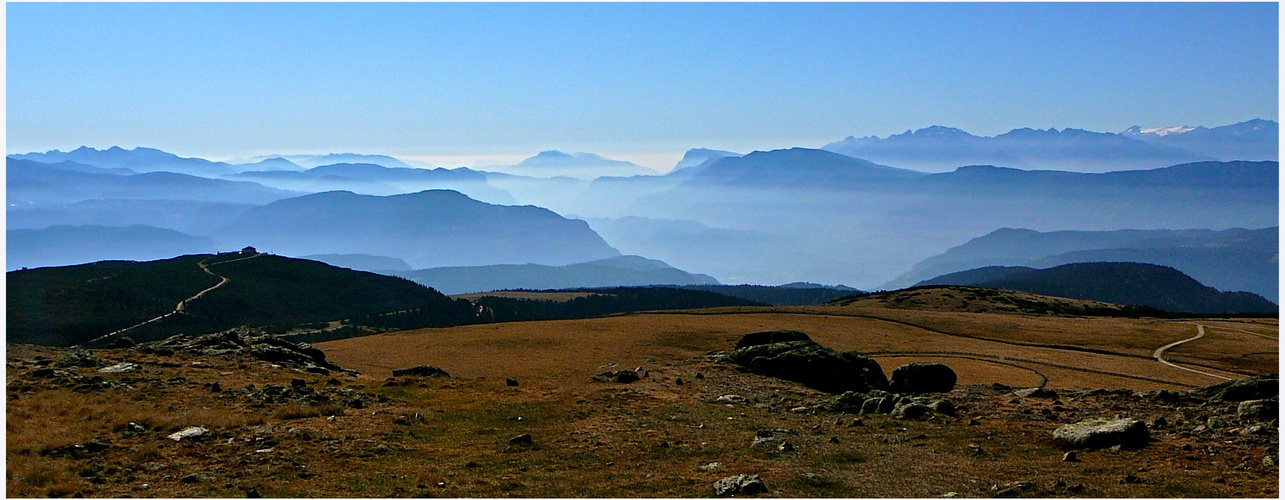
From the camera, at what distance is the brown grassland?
15289 millimetres

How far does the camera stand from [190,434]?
1859 cm

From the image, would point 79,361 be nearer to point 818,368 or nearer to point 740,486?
point 740,486

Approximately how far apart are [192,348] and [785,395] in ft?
70.4

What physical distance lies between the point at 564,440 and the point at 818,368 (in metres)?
13.3

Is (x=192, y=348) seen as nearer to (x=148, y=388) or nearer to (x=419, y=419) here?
(x=148, y=388)

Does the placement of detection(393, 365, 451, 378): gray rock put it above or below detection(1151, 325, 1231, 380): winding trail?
above

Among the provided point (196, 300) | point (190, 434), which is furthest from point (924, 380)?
point (196, 300)

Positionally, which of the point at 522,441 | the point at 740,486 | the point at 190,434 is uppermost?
the point at 190,434

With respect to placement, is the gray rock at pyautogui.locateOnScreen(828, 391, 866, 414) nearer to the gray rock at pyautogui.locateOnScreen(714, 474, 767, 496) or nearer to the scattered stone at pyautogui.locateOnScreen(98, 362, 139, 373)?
the gray rock at pyautogui.locateOnScreen(714, 474, 767, 496)

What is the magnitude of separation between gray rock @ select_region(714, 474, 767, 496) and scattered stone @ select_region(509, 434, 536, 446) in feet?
17.7

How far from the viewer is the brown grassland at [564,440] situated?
1529 centimetres

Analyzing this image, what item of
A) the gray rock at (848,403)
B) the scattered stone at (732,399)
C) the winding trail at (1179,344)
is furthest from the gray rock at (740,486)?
the winding trail at (1179,344)

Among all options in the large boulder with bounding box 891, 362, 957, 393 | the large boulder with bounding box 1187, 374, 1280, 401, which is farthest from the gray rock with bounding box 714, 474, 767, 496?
the large boulder with bounding box 1187, 374, 1280, 401

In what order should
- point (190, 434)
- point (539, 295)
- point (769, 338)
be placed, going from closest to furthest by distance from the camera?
point (190, 434)
point (769, 338)
point (539, 295)
